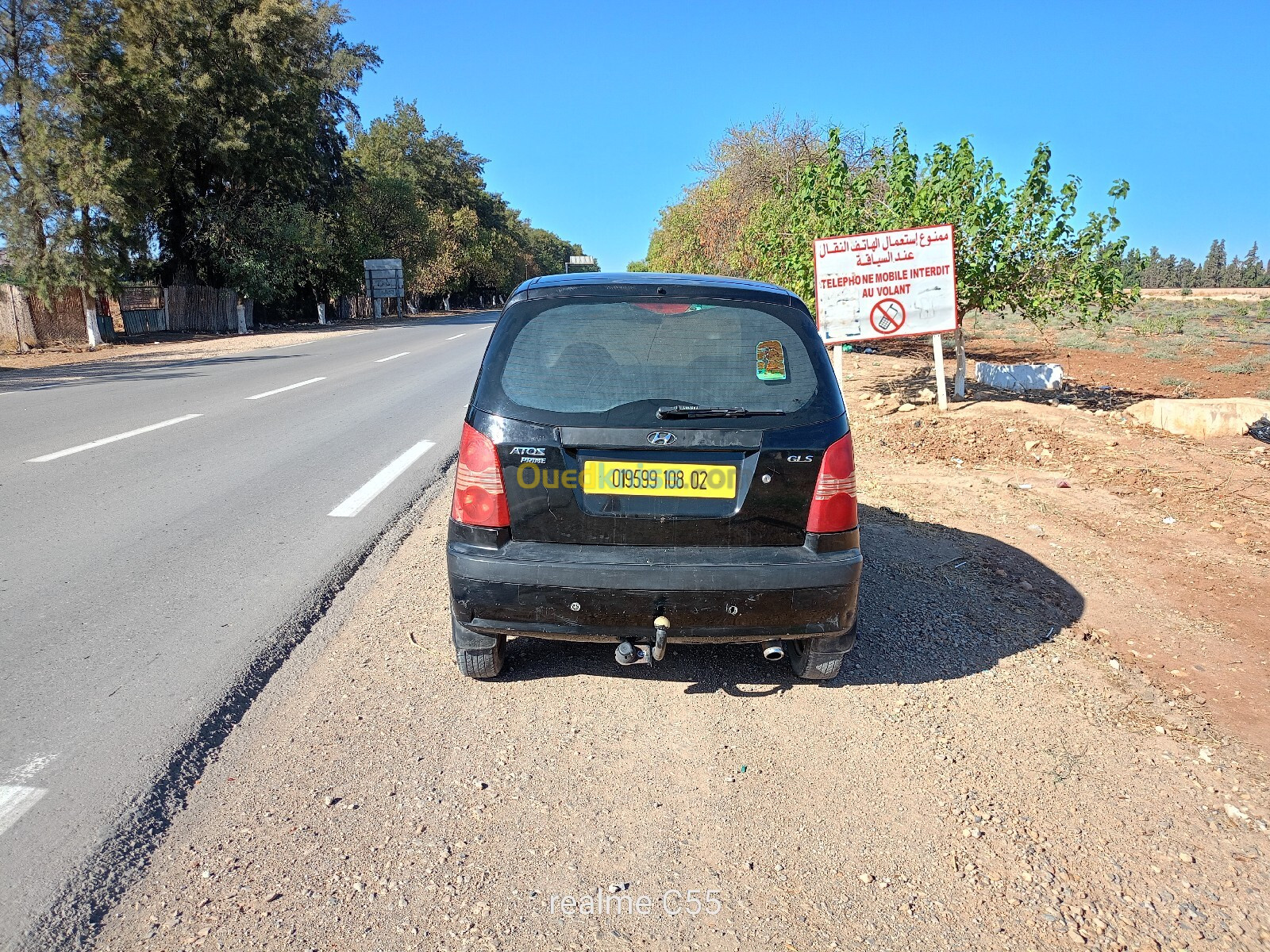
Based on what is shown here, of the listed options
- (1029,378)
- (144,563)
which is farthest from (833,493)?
(1029,378)

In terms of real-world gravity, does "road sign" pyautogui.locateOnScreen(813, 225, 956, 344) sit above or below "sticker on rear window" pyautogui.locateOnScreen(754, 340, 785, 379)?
above

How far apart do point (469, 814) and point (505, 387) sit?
155 cm

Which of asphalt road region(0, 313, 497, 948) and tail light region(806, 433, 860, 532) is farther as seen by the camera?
tail light region(806, 433, 860, 532)

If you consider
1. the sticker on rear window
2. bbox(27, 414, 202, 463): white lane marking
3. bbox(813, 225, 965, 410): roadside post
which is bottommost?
bbox(27, 414, 202, 463): white lane marking

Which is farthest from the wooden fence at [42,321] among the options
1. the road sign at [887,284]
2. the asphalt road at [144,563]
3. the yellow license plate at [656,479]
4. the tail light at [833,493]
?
the tail light at [833,493]

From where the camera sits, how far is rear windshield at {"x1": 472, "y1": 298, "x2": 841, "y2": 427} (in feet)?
10.4

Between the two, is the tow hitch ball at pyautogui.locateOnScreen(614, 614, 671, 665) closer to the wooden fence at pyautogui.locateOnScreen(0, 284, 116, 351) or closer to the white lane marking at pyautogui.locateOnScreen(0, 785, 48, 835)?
the white lane marking at pyautogui.locateOnScreen(0, 785, 48, 835)

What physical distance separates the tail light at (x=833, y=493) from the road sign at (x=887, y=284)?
25.0 ft

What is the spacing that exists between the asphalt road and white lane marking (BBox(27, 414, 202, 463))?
0.10 ft

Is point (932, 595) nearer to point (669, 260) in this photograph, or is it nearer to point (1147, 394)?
point (1147, 394)

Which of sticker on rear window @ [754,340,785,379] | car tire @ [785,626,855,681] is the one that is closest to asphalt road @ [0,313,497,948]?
car tire @ [785,626,855,681]

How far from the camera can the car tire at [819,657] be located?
3.40 m

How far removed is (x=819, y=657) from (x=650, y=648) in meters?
0.73

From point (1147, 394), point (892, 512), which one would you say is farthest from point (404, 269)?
point (892, 512)
